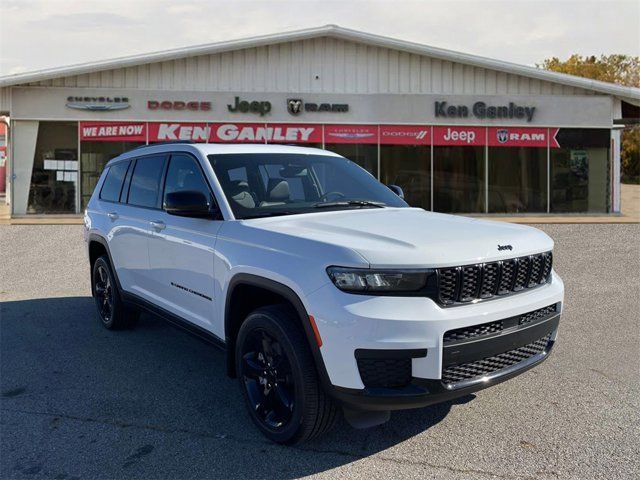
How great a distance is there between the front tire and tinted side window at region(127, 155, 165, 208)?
1.92 meters

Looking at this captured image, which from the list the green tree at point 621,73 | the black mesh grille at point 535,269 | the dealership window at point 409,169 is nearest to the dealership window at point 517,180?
the dealership window at point 409,169

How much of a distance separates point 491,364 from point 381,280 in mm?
879

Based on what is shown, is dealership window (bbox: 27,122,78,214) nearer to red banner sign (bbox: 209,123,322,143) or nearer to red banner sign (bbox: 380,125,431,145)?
red banner sign (bbox: 209,123,322,143)

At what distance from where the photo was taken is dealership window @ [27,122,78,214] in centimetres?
1798

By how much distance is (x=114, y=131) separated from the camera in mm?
18094

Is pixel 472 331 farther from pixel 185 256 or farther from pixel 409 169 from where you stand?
pixel 409 169

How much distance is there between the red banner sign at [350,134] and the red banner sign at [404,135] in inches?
11.9

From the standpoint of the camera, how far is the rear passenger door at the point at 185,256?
4.12 m

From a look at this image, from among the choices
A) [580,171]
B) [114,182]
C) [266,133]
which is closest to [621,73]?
[580,171]

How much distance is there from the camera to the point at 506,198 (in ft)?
64.5

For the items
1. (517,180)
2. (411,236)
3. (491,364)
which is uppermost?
(517,180)

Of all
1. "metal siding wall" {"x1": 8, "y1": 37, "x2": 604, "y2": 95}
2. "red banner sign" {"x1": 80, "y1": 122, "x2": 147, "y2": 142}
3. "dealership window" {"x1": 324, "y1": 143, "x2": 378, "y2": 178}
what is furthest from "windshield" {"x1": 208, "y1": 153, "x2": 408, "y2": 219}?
"red banner sign" {"x1": 80, "y1": 122, "x2": 147, "y2": 142}

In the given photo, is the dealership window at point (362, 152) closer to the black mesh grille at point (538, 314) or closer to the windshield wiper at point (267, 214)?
the windshield wiper at point (267, 214)

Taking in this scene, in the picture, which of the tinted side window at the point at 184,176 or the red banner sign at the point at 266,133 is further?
the red banner sign at the point at 266,133
